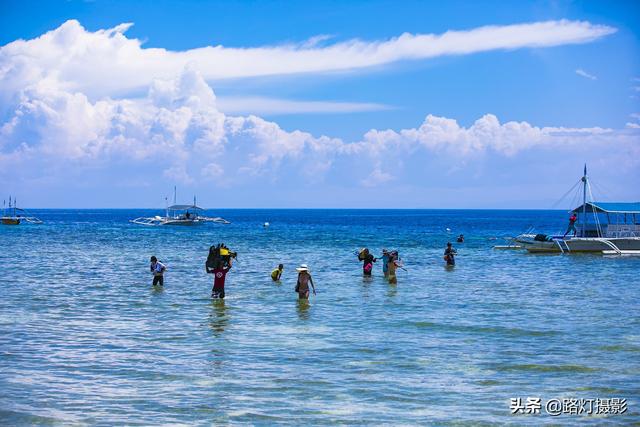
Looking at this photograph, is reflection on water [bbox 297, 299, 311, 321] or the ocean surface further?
reflection on water [bbox 297, 299, 311, 321]

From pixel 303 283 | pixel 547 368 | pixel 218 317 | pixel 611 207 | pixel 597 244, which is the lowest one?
pixel 218 317

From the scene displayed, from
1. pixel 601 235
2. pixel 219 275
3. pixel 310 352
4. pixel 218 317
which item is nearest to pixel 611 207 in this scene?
pixel 601 235

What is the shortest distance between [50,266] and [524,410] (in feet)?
126

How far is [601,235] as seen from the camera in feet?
208

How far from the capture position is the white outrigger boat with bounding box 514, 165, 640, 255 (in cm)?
6100

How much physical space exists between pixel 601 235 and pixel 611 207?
3.48m

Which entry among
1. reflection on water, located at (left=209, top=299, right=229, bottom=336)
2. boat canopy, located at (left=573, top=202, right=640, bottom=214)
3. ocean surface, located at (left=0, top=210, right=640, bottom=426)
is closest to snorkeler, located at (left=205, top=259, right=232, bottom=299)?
reflection on water, located at (left=209, top=299, right=229, bottom=336)

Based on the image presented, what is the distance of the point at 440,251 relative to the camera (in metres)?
67.7

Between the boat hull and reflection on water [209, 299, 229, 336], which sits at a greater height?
the boat hull

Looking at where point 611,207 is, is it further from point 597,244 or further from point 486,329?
point 486,329

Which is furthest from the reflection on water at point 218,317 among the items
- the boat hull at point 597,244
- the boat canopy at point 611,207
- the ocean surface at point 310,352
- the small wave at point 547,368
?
the boat canopy at point 611,207

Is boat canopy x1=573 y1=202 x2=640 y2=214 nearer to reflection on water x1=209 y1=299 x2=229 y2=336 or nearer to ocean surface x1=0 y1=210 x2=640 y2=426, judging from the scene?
ocean surface x1=0 y1=210 x2=640 y2=426

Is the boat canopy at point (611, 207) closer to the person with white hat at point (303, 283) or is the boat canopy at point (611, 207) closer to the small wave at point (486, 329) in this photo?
the person with white hat at point (303, 283)

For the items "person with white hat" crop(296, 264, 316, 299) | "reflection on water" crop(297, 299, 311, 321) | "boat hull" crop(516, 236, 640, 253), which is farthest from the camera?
"boat hull" crop(516, 236, 640, 253)
